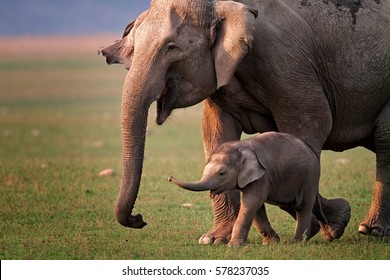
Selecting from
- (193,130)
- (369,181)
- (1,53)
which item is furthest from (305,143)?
(1,53)

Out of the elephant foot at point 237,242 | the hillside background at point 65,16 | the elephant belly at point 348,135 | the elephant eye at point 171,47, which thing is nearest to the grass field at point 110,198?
the elephant foot at point 237,242

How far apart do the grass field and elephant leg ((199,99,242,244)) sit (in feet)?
0.87

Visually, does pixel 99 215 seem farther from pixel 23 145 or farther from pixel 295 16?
pixel 23 145

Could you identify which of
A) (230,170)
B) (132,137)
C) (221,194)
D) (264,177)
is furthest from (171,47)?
(221,194)

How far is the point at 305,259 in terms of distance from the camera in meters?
12.2

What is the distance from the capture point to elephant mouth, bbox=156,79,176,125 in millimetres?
12414

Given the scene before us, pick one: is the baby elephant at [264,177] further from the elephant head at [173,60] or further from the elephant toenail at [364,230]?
the elephant toenail at [364,230]

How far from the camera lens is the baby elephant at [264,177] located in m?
12.3

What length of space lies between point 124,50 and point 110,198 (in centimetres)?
447

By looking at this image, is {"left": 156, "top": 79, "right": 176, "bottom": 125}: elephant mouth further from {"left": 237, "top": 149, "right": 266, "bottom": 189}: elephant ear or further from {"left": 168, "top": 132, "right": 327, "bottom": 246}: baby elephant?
{"left": 237, "top": 149, "right": 266, "bottom": 189}: elephant ear

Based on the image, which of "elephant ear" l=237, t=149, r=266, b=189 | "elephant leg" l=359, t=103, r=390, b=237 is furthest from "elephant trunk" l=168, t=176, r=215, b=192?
"elephant leg" l=359, t=103, r=390, b=237

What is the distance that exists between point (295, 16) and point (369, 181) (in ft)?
18.1

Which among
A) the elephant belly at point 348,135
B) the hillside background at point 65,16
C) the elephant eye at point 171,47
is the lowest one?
the hillside background at point 65,16

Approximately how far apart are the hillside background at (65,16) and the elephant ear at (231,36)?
10807cm
